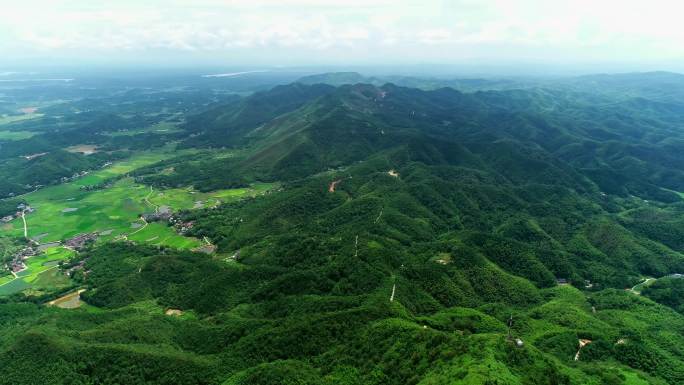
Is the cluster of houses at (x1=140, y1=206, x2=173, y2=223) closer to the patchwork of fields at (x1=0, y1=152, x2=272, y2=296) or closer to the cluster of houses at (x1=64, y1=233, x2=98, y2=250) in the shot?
the patchwork of fields at (x1=0, y1=152, x2=272, y2=296)

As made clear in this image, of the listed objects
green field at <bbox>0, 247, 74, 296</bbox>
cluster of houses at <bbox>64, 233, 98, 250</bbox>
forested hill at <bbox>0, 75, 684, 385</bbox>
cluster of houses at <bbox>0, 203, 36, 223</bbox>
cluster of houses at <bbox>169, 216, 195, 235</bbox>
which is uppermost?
forested hill at <bbox>0, 75, 684, 385</bbox>

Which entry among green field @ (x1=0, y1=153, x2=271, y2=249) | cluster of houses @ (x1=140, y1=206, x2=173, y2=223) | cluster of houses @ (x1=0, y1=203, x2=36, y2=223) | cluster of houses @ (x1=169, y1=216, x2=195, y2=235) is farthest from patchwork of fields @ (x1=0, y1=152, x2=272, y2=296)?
cluster of houses @ (x1=169, y1=216, x2=195, y2=235)

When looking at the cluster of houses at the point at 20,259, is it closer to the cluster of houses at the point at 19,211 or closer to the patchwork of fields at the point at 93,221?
the patchwork of fields at the point at 93,221

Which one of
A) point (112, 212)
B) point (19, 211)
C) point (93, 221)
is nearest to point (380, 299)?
point (93, 221)

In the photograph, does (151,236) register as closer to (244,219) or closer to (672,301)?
(244,219)

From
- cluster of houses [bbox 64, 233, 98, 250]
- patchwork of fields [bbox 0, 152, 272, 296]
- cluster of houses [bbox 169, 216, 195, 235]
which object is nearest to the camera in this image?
patchwork of fields [bbox 0, 152, 272, 296]

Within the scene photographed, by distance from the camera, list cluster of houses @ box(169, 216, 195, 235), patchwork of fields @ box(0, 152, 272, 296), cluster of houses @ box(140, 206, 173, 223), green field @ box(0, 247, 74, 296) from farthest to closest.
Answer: cluster of houses @ box(140, 206, 173, 223)
cluster of houses @ box(169, 216, 195, 235)
patchwork of fields @ box(0, 152, 272, 296)
green field @ box(0, 247, 74, 296)

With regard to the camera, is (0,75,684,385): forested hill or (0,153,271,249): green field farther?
(0,153,271,249): green field

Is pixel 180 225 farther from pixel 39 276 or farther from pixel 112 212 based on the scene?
pixel 39 276

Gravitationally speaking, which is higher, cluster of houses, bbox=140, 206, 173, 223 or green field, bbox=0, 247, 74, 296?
cluster of houses, bbox=140, 206, 173, 223
